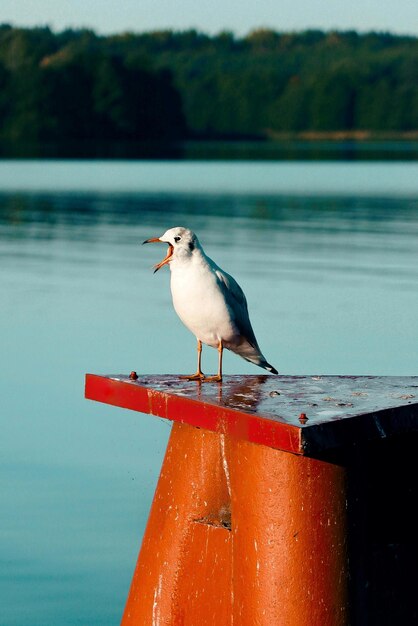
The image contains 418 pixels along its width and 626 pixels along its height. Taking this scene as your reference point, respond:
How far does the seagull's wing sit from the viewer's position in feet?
18.3

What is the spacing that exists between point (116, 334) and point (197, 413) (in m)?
8.29

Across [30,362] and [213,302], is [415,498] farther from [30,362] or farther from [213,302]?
[30,362]

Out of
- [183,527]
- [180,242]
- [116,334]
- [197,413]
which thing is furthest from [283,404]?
[116,334]

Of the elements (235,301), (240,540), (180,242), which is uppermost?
(180,242)

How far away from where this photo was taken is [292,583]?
4.62 meters

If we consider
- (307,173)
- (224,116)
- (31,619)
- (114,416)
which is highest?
(224,116)

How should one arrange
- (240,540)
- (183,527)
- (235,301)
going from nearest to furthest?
1. (240,540)
2. (183,527)
3. (235,301)

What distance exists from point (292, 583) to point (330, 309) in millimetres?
10296

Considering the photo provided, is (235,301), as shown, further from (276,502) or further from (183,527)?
(276,502)

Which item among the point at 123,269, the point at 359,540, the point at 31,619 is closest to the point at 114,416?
the point at 31,619

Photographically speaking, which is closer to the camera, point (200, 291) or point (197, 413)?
point (197, 413)

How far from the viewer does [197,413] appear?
16.0 feet

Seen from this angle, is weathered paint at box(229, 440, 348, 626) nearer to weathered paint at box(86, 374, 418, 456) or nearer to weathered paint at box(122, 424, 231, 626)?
weathered paint at box(86, 374, 418, 456)

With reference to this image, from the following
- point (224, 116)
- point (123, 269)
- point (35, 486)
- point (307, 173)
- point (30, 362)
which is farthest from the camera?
point (224, 116)
